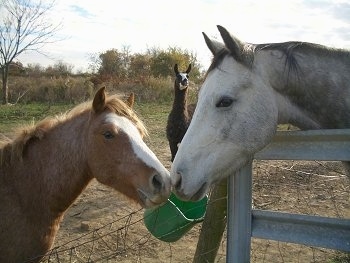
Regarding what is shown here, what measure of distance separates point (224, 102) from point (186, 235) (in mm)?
3489

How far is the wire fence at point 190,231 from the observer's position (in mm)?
4465

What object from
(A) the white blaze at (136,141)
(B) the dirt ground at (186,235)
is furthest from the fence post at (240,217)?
(B) the dirt ground at (186,235)

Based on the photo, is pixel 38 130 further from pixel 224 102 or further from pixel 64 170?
pixel 224 102

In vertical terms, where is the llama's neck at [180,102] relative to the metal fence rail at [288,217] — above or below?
below

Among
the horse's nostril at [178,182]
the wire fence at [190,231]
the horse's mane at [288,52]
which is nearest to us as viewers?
the horse's nostril at [178,182]

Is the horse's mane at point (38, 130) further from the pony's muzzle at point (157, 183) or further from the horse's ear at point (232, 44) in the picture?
the horse's ear at point (232, 44)

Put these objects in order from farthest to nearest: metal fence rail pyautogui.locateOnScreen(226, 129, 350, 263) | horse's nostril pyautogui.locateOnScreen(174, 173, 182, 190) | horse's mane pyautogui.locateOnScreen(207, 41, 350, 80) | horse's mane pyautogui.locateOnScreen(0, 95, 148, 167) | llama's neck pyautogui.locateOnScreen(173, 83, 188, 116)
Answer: llama's neck pyautogui.locateOnScreen(173, 83, 188, 116)
horse's mane pyautogui.locateOnScreen(0, 95, 148, 167)
horse's mane pyautogui.locateOnScreen(207, 41, 350, 80)
horse's nostril pyautogui.locateOnScreen(174, 173, 182, 190)
metal fence rail pyautogui.locateOnScreen(226, 129, 350, 263)

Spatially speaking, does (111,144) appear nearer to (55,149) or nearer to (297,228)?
(55,149)

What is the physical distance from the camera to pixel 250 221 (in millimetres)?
2131

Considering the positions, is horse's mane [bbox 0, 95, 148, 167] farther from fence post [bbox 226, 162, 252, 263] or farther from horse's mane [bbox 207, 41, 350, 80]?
fence post [bbox 226, 162, 252, 263]

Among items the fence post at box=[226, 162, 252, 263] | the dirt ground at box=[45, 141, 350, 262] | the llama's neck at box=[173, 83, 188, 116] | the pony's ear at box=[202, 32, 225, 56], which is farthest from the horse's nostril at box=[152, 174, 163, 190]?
the llama's neck at box=[173, 83, 188, 116]

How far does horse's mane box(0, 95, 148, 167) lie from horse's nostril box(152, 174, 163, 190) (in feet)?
1.80

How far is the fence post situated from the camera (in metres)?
2.13

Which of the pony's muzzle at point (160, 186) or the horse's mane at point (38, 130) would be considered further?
the horse's mane at point (38, 130)
